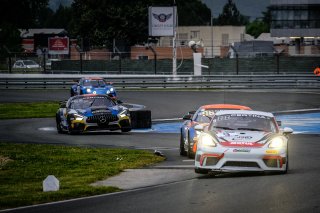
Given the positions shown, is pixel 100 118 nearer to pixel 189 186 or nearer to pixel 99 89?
pixel 189 186

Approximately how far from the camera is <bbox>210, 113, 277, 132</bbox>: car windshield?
59.4 ft

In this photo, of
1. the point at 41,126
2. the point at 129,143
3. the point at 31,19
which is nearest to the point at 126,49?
the point at 31,19

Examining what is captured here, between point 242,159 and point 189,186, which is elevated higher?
point 242,159

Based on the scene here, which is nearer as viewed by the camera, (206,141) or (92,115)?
(206,141)

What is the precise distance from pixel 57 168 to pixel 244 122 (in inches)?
168

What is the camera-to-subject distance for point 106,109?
30031 millimetres

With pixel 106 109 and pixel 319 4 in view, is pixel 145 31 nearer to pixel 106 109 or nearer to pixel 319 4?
pixel 319 4

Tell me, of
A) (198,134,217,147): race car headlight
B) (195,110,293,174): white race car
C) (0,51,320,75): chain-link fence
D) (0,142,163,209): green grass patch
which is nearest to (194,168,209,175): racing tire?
(195,110,293,174): white race car

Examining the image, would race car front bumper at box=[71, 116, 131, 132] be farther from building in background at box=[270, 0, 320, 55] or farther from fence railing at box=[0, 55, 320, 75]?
building in background at box=[270, 0, 320, 55]

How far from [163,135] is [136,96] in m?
23.8

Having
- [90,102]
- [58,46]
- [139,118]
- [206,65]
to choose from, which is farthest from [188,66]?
[90,102]

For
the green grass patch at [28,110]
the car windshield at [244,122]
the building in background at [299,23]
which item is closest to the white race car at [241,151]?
the car windshield at [244,122]

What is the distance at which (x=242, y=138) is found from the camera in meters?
17.3

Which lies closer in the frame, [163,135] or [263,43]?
[163,135]
